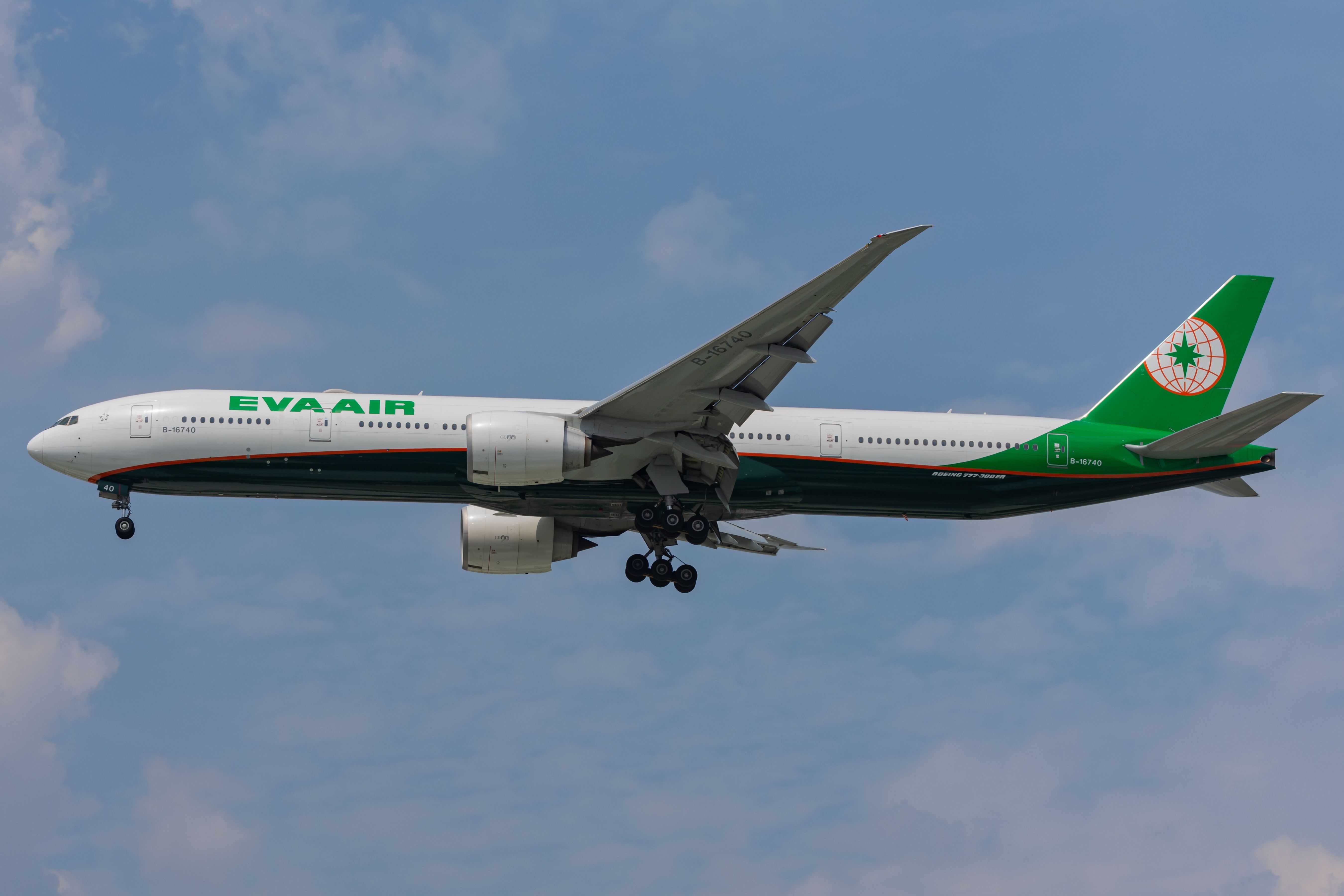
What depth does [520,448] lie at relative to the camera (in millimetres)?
29703

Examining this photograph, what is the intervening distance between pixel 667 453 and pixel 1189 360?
580 inches

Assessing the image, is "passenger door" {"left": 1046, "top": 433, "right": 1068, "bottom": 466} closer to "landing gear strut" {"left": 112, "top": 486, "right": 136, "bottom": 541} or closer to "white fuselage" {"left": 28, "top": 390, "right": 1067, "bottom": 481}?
"white fuselage" {"left": 28, "top": 390, "right": 1067, "bottom": 481}

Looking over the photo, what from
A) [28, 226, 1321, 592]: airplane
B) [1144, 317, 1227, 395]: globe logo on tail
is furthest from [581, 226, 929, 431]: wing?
[1144, 317, 1227, 395]: globe logo on tail

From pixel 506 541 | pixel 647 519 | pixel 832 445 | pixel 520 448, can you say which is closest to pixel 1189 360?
pixel 832 445

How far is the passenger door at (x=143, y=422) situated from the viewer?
3183cm

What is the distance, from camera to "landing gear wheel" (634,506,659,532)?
32625 millimetres

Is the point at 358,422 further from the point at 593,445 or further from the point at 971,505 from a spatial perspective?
the point at 971,505

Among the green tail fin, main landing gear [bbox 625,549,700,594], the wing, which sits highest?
the green tail fin

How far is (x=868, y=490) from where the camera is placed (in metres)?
32.8

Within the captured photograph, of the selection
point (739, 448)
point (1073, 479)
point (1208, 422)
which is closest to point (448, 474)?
point (739, 448)

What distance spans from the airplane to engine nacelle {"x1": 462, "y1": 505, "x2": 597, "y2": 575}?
137cm

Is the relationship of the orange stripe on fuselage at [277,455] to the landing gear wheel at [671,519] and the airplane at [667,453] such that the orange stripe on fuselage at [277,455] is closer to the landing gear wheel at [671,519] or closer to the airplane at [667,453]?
the airplane at [667,453]

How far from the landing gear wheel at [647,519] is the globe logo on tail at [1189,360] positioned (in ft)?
45.1

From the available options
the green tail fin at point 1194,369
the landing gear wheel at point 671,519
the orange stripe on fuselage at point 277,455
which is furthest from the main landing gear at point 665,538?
the green tail fin at point 1194,369
